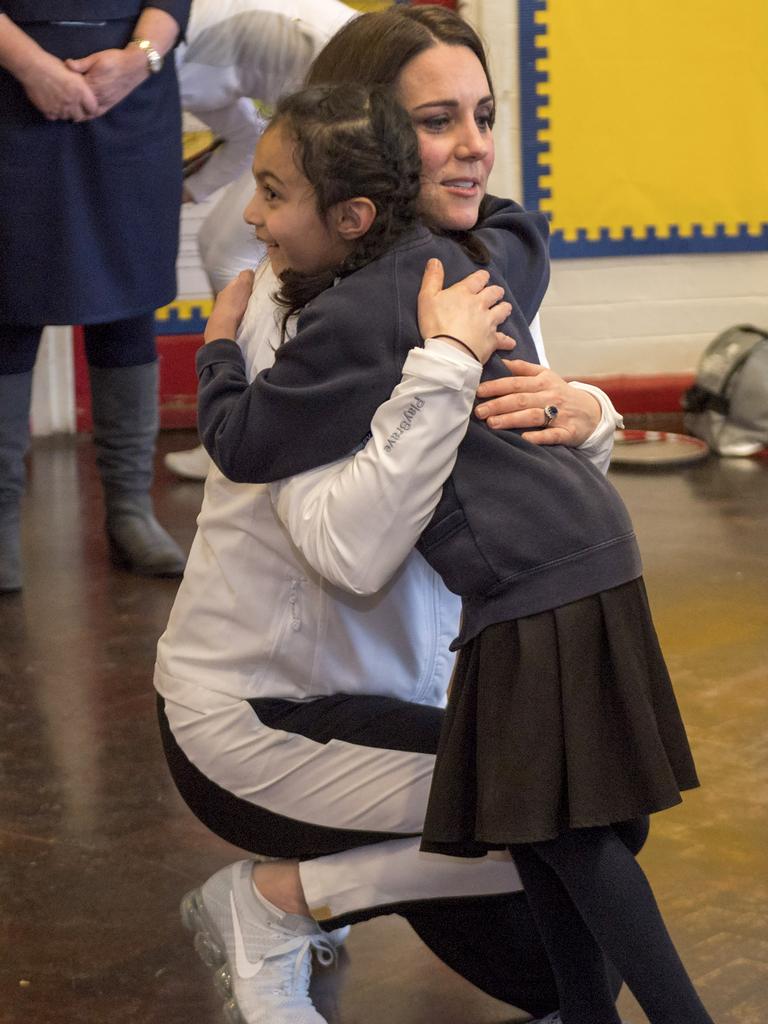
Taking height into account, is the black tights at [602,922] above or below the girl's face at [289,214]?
below

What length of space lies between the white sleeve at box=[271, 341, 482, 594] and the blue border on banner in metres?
3.53

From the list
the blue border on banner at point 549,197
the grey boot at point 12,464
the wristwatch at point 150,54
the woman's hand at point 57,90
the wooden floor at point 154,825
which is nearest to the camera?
the wooden floor at point 154,825

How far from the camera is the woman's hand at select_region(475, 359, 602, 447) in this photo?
138 centimetres

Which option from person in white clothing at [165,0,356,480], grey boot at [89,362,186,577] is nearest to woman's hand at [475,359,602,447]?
person in white clothing at [165,0,356,480]

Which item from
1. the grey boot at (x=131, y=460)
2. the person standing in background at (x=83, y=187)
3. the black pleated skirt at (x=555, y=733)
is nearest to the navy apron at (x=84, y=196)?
the person standing in background at (x=83, y=187)

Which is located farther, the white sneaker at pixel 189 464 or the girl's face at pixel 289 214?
the white sneaker at pixel 189 464

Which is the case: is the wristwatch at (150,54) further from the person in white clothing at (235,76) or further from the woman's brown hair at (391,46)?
the woman's brown hair at (391,46)

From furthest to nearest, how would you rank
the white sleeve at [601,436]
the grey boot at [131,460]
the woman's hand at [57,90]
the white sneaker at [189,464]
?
the white sneaker at [189,464] < the grey boot at [131,460] < the woman's hand at [57,90] < the white sleeve at [601,436]

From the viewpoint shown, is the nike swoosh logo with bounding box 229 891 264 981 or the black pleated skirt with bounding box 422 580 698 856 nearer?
the black pleated skirt with bounding box 422 580 698 856

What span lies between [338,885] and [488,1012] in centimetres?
27

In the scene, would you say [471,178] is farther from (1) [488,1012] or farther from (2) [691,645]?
(2) [691,645]

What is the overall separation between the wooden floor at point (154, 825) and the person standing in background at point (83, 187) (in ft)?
1.24

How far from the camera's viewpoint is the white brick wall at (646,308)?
195 inches

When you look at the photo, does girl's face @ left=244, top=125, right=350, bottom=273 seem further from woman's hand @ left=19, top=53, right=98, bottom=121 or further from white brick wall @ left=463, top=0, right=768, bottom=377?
white brick wall @ left=463, top=0, right=768, bottom=377
